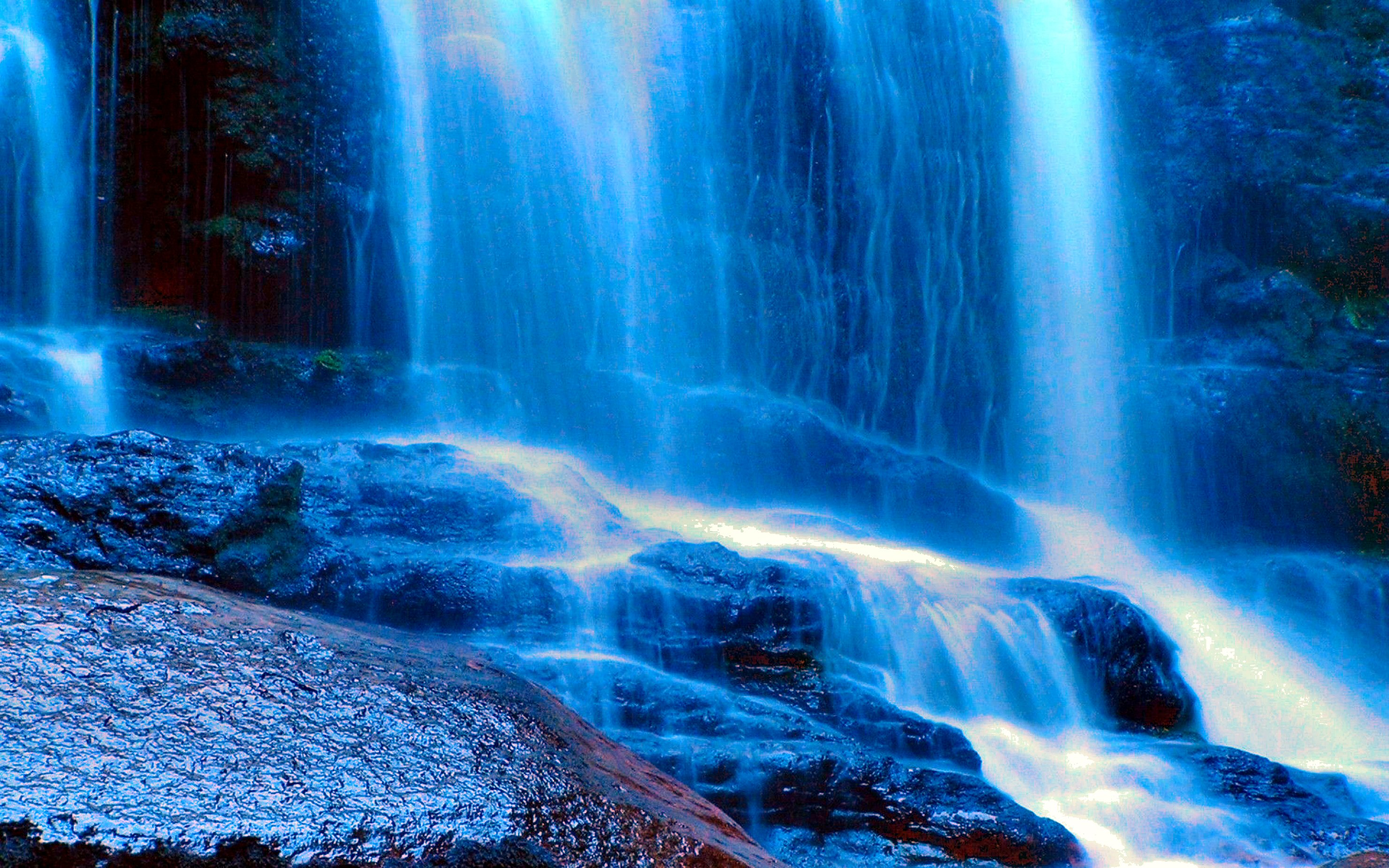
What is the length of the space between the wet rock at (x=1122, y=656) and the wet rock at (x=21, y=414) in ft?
29.5

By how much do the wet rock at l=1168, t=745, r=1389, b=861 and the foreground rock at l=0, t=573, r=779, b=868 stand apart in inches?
210

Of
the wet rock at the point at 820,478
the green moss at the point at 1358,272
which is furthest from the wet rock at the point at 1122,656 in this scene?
the green moss at the point at 1358,272

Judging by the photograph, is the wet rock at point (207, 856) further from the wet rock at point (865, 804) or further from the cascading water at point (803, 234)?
the cascading water at point (803, 234)

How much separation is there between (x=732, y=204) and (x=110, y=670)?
510 inches

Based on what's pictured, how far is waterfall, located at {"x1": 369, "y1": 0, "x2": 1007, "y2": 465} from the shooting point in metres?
12.9

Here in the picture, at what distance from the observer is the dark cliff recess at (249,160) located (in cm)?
1125

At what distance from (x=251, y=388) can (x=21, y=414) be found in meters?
2.68

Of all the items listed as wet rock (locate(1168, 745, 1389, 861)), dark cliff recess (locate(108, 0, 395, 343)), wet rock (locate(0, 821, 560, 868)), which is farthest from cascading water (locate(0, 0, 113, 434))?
wet rock (locate(1168, 745, 1389, 861))

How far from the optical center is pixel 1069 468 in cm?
1507

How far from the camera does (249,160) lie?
11.7 metres

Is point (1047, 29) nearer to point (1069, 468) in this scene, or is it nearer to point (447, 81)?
point (1069, 468)

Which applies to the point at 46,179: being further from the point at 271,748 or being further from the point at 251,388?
the point at 271,748

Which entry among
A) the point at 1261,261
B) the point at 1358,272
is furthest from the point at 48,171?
the point at 1358,272

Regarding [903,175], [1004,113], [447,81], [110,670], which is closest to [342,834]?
[110,670]
